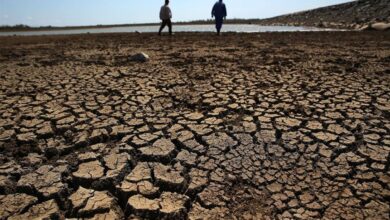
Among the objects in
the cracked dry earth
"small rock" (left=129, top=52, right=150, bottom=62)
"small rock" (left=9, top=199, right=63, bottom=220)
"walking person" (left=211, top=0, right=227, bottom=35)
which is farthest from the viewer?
"walking person" (left=211, top=0, right=227, bottom=35)

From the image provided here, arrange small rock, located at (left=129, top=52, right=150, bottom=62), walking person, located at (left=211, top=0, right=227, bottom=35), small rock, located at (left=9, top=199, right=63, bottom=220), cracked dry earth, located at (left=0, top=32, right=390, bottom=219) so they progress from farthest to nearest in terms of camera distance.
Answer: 1. walking person, located at (left=211, top=0, right=227, bottom=35)
2. small rock, located at (left=129, top=52, right=150, bottom=62)
3. cracked dry earth, located at (left=0, top=32, right=390, bottom=219)
4. small rock, located at (left=9, top=199, right=63, bottom=220)

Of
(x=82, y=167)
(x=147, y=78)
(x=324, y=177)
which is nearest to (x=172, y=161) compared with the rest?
(x=82, y=167)

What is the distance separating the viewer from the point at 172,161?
2.33m

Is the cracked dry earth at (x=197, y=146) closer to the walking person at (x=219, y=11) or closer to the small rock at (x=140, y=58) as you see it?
the small rock at (x=140, y=58)

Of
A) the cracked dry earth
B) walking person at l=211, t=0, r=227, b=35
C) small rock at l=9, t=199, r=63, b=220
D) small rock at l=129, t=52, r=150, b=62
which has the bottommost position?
small rock at l=9, t=199, r=63, b=220

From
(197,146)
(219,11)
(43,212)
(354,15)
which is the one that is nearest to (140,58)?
(197,146)

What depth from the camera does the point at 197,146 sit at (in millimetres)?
2520

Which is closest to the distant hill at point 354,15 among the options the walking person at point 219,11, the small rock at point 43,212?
the walking person at point 219,11

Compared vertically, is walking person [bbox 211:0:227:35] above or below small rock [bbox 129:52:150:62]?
above

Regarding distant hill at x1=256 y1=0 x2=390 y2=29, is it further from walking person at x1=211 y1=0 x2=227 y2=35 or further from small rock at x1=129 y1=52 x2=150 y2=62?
small rock at x1=129 y1=52 x2=150 y2=62

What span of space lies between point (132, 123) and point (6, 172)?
1.11 m

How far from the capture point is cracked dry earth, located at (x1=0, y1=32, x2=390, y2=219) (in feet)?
6.17

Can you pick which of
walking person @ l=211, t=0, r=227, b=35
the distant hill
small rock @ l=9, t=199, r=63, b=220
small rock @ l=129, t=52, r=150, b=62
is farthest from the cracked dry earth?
the distant hill

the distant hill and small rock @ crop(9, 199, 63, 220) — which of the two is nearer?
small rock @ crop(9, 199, 63, 220)
